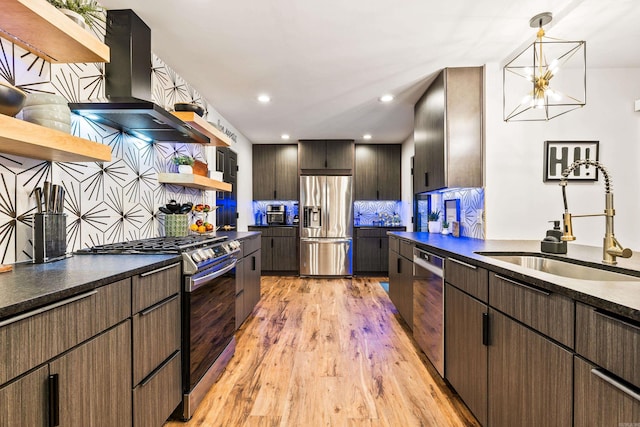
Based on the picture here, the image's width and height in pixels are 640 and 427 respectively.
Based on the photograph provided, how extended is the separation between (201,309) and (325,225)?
3506 millimetres

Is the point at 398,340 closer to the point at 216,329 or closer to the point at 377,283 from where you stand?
the point at 216,329

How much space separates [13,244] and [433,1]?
2.59m

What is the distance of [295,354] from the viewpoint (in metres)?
2.40

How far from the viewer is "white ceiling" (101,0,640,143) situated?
1853 mm

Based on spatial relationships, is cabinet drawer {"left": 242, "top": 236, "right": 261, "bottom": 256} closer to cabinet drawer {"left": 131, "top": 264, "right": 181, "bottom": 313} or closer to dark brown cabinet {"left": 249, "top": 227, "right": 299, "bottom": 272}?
cabinet drawer {"left": 131, "top": 264, "right": 181, "bottom": 313}

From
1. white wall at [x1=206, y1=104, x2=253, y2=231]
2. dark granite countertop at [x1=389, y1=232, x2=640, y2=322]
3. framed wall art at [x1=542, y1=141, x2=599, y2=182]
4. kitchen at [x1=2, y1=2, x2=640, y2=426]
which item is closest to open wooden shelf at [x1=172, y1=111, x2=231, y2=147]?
kitchen at [x1=2, y1=2, x2=640, y2=426]

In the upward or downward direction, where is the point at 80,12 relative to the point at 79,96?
upward

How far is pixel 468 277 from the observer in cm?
164

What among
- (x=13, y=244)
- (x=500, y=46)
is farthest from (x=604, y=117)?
(x=13, y=244)

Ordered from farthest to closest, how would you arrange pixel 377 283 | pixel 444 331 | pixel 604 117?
pixel 377 283 < pixel 604 117 < pixel 444 331

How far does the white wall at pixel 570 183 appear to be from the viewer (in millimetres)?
2521

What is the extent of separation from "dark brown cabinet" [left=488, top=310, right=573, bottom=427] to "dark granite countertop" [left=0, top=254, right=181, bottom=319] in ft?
5.27

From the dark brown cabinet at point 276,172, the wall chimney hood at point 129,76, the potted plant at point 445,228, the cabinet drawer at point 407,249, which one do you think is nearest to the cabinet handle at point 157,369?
the wall chimney hood at point 129,76

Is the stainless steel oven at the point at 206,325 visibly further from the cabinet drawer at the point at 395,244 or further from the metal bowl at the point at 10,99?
the cabinet drawer at the point at 395,244
